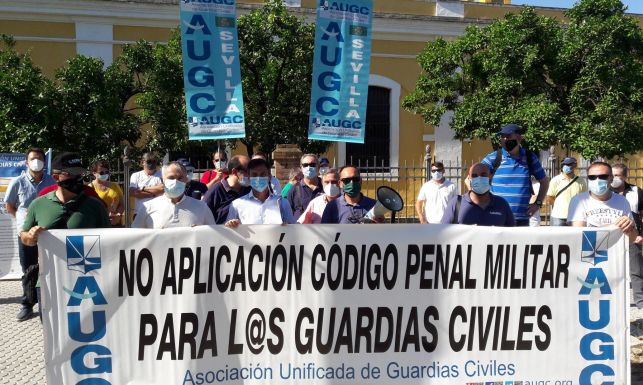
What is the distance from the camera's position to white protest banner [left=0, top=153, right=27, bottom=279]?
9.16 meters

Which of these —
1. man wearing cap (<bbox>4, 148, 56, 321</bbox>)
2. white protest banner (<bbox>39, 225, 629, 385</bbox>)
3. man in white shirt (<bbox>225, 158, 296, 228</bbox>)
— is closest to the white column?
man wearing cap (<bbox>4, 148, 56, 321</bbox>)

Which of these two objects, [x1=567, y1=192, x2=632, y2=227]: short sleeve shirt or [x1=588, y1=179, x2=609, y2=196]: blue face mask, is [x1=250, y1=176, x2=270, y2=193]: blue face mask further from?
[x1=588, y1=179, x2=609, y2=196]: blue face mask

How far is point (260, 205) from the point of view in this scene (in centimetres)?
570

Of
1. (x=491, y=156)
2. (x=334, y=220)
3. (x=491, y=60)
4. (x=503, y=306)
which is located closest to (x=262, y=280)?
(x=334, y=220)

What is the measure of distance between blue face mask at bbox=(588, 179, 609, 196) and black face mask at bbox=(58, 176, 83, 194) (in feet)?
14.6

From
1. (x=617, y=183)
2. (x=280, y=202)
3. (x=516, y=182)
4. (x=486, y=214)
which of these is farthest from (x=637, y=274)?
(x=280, y=202)

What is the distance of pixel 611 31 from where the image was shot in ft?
49.5

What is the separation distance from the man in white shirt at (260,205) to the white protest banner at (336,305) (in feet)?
3.00

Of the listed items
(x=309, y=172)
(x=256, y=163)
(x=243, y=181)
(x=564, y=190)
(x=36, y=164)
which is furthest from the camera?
(x=564, y=190)

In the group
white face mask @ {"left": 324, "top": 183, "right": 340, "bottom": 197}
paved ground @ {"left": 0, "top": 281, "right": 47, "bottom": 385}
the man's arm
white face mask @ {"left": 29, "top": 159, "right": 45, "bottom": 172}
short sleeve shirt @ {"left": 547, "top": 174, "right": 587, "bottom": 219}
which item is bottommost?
paved ground @ {"left": 0, "top": 281, "right": 47, "bottom": 385}

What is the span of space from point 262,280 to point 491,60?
12425 mm

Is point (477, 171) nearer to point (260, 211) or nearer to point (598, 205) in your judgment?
point (598, 205)

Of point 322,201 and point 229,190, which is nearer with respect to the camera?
point 322,201

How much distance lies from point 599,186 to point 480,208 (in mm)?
1186
